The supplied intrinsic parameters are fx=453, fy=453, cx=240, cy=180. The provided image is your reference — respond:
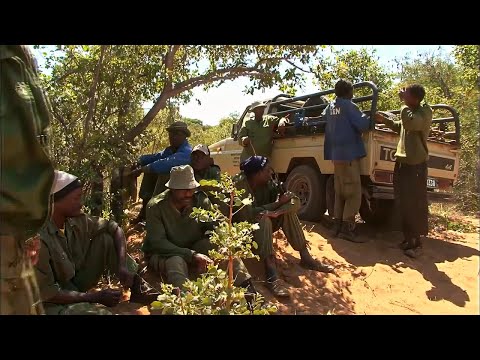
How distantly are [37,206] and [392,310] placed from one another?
11.7ft

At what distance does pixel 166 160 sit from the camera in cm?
537

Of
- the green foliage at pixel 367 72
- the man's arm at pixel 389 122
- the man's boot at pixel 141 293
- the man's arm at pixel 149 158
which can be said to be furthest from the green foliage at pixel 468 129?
the man's boot at pixel 141 293

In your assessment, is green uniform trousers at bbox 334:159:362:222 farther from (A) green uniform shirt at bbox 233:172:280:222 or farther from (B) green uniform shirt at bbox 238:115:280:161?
(B) green uniform shirt at bbox 238:115:280:161

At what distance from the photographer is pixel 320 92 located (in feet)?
20.2

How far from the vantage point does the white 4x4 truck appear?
5.56 m

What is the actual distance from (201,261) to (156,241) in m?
0.49

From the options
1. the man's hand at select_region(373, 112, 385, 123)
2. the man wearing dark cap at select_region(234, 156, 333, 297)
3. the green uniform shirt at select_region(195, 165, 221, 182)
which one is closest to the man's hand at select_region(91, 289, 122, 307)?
the man wearing dark cap at select_region(234, 156, 333, 297)

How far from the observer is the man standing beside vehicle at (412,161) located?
16.8 ft

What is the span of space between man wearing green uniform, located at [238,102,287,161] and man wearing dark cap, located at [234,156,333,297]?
5.31 ft

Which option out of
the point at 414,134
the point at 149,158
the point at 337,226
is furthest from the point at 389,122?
the point at 149,158

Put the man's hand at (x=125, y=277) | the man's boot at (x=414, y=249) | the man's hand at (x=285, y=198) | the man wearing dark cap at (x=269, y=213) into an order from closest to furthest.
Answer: the man's hand at (x=125, y=277) → the man wearing dark cap at (x=269, y=213) → the man's hand at (x=285, y=198) → the man's boot at (x=414, y=249)

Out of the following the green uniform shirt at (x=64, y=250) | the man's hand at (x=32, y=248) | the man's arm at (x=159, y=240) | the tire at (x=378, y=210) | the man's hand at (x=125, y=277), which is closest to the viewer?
the man's hand at (x=32, y=248)

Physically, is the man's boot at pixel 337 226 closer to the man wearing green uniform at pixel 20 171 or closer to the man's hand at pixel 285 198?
the man's hand at pixel 285 198

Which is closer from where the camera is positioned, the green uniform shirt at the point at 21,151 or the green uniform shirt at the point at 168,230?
the green uniform shirt at the point at 21,151
